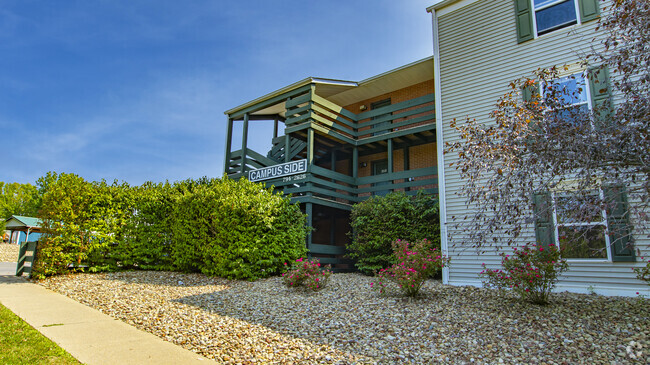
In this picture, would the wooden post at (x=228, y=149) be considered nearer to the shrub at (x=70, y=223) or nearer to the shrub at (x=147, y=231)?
the shrub at (x=147, y=231)

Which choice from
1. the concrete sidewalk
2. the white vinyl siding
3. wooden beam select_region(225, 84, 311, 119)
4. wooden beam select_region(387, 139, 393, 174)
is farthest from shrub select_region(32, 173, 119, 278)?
the white vinyl siding

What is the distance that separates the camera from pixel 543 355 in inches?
166

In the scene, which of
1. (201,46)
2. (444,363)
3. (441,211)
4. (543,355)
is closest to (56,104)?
(201,46)

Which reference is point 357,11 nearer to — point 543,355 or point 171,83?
point 171,83

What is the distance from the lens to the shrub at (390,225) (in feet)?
34.1

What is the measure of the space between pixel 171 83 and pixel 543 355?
41.7 feet

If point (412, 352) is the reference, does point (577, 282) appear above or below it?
above

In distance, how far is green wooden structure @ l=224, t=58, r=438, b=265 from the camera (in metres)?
12.3

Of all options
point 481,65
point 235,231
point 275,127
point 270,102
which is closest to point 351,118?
point 270,102

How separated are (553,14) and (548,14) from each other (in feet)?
0.40

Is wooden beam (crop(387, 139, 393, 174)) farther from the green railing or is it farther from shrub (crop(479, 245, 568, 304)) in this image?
shrub (crop(479, 245, 568, 304))

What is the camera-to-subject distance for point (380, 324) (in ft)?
17.9

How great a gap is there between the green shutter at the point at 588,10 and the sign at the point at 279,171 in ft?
28.0

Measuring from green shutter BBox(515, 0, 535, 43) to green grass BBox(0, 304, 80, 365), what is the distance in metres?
11.4
